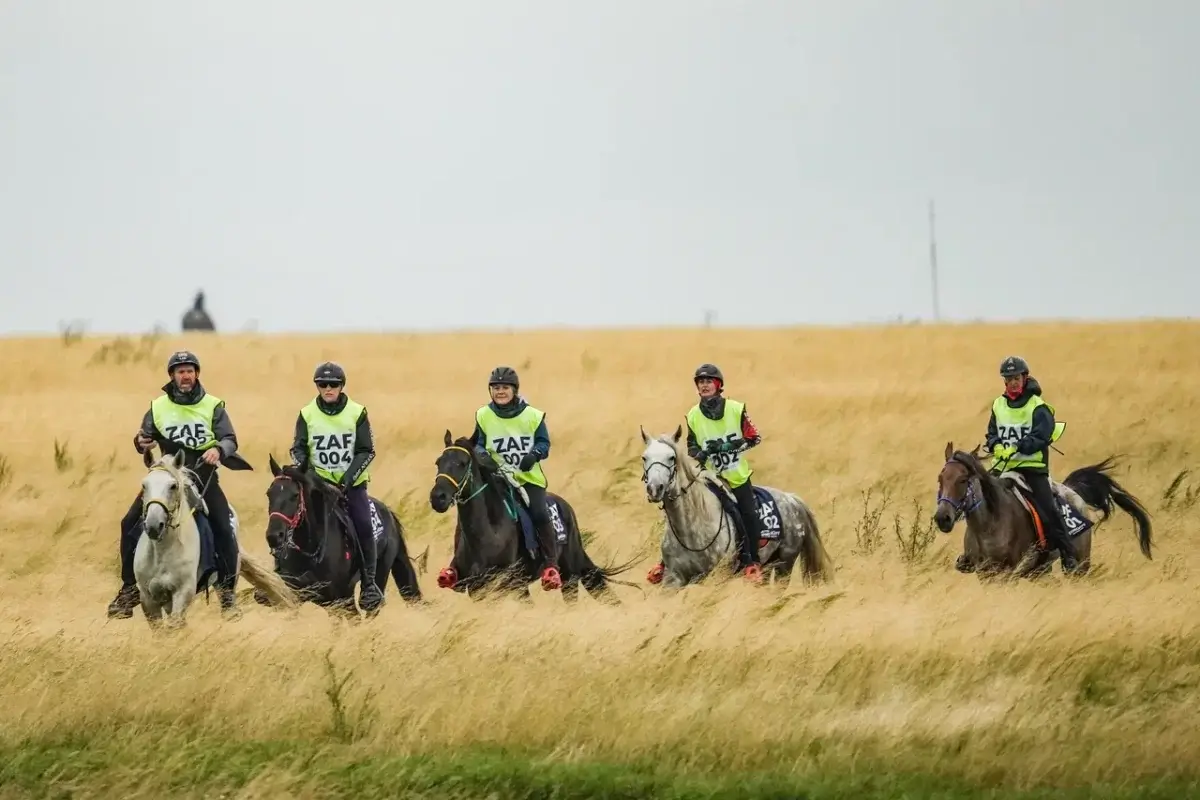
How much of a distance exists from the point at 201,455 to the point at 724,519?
15.7 feet

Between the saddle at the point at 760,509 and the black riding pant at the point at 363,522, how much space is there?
3.10 meters

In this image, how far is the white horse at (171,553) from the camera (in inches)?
577

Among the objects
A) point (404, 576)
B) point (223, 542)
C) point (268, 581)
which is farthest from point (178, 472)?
point (404, 576)

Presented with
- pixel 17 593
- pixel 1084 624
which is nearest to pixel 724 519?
pixel 1084 624

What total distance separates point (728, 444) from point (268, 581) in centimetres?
425

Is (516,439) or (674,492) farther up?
(516,439)

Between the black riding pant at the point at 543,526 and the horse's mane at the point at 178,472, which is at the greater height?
the horse's mane at the point at 178,472

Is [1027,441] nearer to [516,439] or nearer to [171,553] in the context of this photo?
[516,439]

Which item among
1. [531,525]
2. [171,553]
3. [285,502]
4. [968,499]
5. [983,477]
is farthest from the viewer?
[983,477]

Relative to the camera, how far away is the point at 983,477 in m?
18.0

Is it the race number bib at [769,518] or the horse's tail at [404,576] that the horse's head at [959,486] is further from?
the horse's tail at [404,576]

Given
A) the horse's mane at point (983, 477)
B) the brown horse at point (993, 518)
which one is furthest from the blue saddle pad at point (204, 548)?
the horse's mane at point (983, 477)

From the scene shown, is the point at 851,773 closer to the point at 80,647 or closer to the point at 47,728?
the point at 47,728

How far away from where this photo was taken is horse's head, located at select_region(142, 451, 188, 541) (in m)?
14.3
